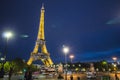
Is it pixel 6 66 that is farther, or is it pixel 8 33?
pixel 6 66

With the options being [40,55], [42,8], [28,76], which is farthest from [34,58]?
[28,76]

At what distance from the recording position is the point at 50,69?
4365 inches

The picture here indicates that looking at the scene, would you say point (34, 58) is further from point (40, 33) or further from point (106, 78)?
point (106, 78)

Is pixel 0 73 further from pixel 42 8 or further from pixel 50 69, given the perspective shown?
pixel 42 8

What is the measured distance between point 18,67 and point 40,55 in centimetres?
1652

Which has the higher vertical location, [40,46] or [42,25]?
[42,25]

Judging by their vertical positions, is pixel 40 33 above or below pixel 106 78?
above

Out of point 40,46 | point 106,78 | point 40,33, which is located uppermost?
point 40,33

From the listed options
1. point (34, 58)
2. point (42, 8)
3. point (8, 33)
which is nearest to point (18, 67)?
point (34, 58)

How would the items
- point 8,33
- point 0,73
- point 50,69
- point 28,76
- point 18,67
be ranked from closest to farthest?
point 28,76 < point 0,73 < point 8,33 < point 18,67 < point 50,69

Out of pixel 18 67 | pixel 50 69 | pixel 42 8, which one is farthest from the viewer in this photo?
pixel 42 8

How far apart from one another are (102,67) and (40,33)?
7875cm

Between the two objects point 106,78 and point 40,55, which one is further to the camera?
point 40,55

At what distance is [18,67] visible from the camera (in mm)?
100438
